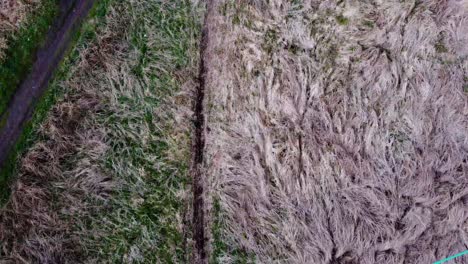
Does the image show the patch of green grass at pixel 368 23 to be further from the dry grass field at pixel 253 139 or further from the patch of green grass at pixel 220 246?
the patch of green grass at pixel 220 246

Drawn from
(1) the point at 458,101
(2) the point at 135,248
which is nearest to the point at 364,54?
(1) the point at 458,101

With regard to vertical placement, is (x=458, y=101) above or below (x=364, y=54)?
below

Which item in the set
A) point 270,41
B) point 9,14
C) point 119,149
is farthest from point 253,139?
point 9,14

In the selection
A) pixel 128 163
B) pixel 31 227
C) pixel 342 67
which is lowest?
pixel 31 227

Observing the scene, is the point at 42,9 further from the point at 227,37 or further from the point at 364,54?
the point at 364,54

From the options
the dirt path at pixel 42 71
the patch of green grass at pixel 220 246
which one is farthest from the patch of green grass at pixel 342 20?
the dirt path at pixel 42 71

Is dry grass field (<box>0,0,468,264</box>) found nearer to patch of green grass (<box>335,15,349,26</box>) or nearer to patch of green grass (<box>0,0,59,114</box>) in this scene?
patch of green grass (<box>335,15,349,26</box>)
